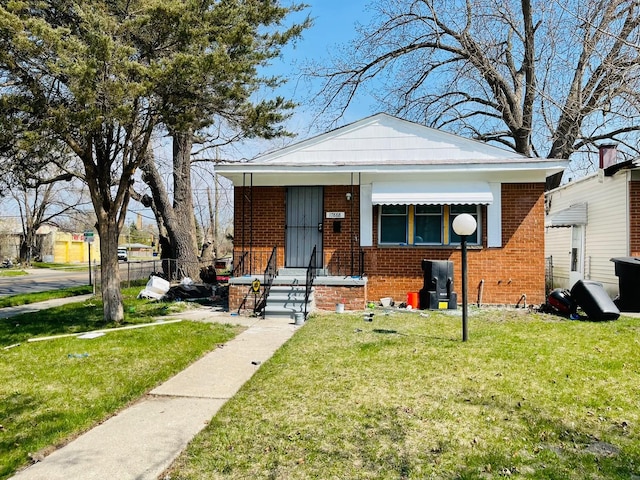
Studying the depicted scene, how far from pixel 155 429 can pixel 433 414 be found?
245 cm

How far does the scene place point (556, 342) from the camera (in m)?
6.97

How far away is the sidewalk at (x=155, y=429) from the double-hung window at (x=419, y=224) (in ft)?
18.2

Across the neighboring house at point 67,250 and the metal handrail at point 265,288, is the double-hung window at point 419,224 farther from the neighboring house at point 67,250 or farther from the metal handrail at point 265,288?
the neighboring house at point 67,250

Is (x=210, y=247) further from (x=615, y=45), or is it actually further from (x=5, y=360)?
(x=615, y=45)

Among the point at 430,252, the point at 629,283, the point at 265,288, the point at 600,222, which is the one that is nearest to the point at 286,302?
the point at 265,288

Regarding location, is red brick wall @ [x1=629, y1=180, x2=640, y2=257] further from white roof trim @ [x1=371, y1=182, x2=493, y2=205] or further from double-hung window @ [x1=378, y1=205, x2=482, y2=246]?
double-hung window @ [x1=378, y1=205, x2=482, y2=246]

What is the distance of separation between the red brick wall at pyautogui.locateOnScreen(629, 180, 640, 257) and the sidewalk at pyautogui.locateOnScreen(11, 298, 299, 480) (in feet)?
32.5

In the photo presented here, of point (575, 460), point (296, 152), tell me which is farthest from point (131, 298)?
point (575, 460)

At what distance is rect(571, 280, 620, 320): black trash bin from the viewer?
29.8 feet

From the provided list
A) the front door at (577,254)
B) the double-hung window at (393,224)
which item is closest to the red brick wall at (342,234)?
the double-hung window at (393,224)

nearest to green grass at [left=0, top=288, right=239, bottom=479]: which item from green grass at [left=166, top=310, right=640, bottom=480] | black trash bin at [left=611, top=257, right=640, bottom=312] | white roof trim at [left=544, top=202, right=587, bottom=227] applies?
green grass at [left=166, top=310, right=640, bottom=480]

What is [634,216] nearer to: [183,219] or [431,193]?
[431,193]

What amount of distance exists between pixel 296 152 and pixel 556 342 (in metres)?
7.42

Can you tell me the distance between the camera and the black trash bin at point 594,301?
9094 mm
